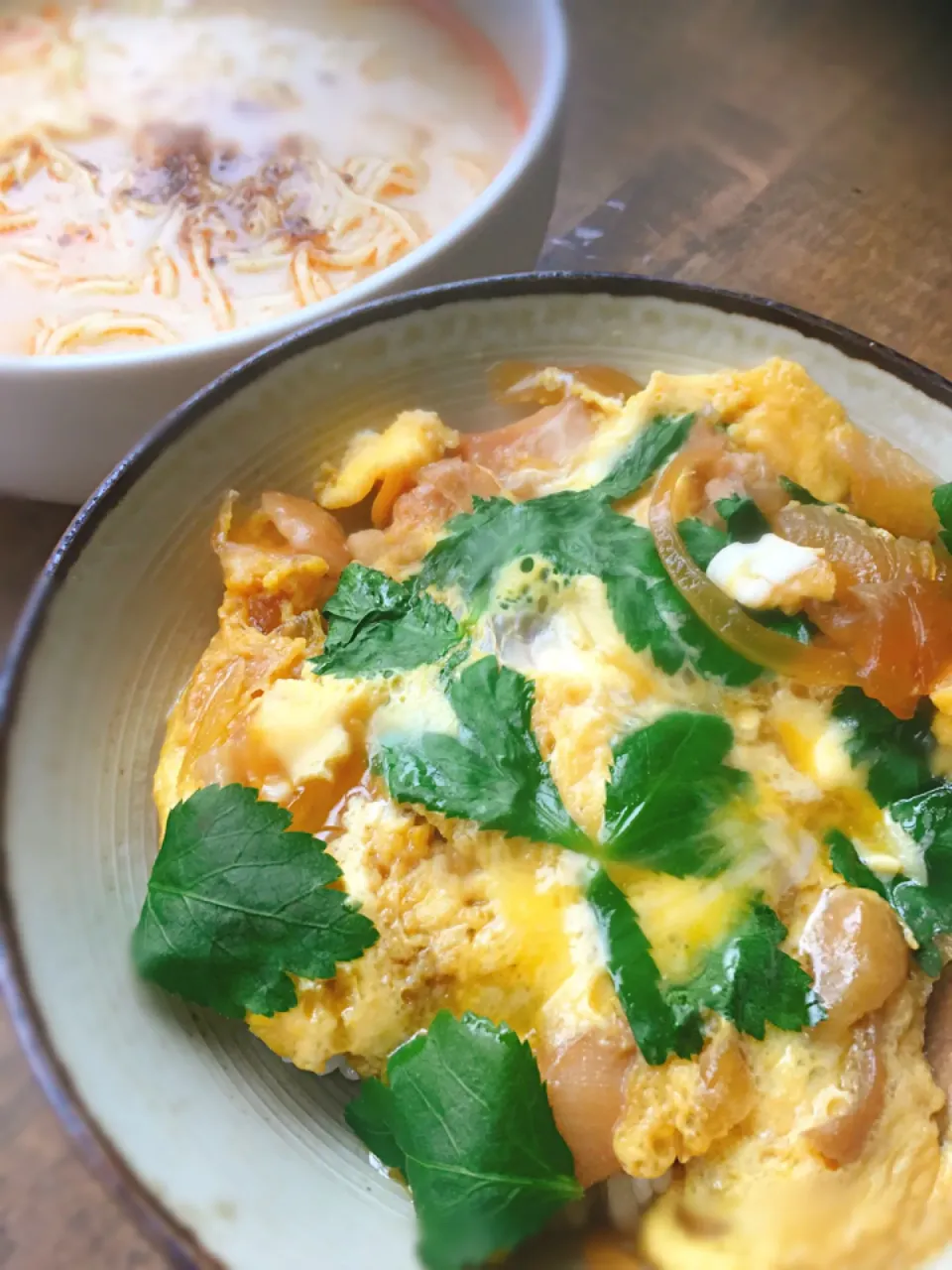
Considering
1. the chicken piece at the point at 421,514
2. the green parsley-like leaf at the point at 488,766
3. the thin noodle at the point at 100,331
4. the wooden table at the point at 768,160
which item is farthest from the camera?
the wooden table at the point at 768,160

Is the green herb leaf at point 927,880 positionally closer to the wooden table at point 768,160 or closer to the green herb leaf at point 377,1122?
the green herb leaf at point 377,1122

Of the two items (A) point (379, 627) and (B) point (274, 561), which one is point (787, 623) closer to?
(A) point (379, 627)

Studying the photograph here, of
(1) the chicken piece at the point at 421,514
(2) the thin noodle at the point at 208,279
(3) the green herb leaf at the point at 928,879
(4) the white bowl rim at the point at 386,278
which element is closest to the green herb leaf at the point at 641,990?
(3) the green herb leaf at the point at 928,879

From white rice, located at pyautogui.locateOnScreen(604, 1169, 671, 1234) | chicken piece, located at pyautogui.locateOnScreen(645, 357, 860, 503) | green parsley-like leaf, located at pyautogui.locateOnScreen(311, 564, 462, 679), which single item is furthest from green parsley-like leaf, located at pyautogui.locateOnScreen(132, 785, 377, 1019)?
chicken piece, located at pyautogui.locateOnScreen(645, 357, 860, 503)

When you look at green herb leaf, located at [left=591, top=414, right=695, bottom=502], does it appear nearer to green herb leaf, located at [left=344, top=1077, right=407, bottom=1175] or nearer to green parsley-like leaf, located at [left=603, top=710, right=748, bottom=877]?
green parsley-like leaf, located at [left=603, top=710, right=748, bottom=877]

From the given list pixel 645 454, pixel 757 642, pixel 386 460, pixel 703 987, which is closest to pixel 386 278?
pixel 386 460
